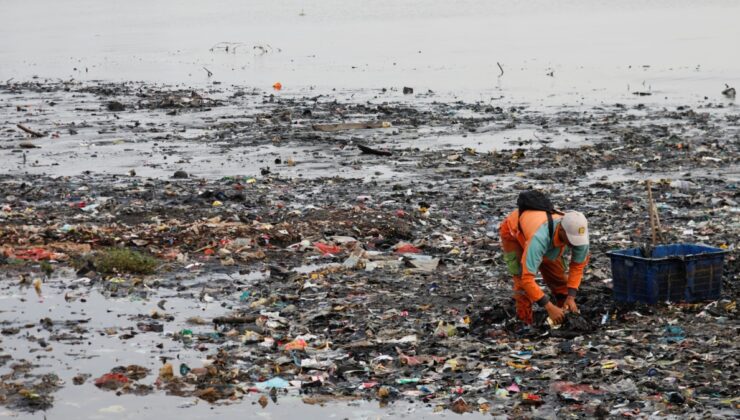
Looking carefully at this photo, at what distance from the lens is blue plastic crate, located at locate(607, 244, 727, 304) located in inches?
326

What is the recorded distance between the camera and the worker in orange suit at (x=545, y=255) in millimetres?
7922

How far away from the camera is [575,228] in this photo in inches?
309

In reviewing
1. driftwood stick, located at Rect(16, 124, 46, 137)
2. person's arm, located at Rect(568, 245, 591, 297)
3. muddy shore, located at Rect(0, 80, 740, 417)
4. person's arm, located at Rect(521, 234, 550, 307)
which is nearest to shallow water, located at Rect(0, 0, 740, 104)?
muddy shore, located at Rect(0, 80, 740, 417)

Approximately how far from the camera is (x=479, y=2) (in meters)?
68.7

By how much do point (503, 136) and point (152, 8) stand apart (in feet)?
225

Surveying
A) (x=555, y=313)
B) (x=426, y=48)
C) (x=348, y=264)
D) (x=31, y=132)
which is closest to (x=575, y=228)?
(x=555, y=313)

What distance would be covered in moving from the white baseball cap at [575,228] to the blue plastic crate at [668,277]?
0.66 meters

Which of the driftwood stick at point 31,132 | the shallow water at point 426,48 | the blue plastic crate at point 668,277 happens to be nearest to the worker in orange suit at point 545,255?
the blue plastic crate at point 668,277

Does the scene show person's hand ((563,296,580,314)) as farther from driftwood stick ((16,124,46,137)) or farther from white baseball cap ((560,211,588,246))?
driftwood stick ((16,124,46,137))

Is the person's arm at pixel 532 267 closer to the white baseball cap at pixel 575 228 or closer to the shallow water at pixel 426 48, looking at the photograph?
the white baseball cap at pixel 575 228

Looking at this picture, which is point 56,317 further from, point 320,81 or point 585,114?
point 320,81

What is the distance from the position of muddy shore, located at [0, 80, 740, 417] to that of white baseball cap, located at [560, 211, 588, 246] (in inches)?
22.5

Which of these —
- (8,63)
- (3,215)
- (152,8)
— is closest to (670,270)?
(3,215)

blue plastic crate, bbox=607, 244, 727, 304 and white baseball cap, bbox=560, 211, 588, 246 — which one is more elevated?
white baseball cap, bbox=560, 211, 588, 246
